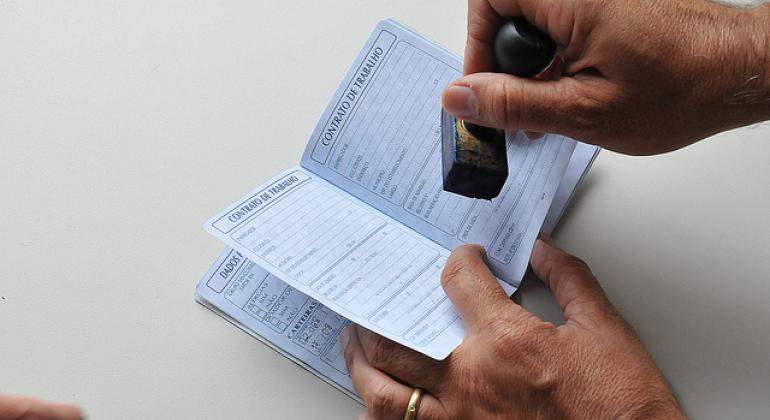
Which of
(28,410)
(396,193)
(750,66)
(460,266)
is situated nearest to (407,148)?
(396,193)

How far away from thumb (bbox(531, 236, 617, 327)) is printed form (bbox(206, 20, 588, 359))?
0.02 m

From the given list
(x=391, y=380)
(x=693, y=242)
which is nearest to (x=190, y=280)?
(x=391, y=380)

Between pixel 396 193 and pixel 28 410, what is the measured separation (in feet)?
1.49

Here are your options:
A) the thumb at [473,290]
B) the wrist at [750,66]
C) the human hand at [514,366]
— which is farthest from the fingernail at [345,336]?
the wrist at [750,66]

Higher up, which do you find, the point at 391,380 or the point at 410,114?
the point at 410,114

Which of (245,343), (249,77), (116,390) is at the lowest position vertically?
(116,390)

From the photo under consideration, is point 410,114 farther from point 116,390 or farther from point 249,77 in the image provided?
point 116,390

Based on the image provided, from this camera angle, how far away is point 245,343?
976 mm

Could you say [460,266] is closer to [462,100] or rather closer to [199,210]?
[462,100]

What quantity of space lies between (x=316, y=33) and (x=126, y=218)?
13.5 inches

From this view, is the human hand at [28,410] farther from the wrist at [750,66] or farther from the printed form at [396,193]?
the wrist at [750,66]

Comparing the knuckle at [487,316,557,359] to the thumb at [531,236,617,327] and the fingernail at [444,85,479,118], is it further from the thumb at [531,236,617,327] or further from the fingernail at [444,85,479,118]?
the fingernail at [444,85,479,118]

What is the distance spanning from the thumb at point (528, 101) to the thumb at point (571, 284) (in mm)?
155

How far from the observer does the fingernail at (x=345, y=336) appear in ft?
3.14
